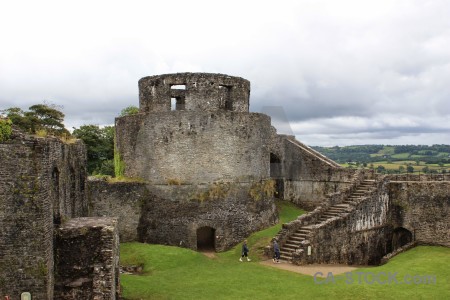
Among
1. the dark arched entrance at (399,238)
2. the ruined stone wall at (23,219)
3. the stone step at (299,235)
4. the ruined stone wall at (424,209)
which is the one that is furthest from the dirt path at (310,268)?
the ruined stone wall at (23,219)

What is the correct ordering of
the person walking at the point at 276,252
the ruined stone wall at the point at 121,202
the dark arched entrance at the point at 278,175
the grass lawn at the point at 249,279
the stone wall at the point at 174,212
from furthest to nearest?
the dark arched entrance at the point at 278,175 → the stone wall at the point at 174,212 → the ruined stone wall at the point at 121,202 → the person walking at the point at 276,252 → the grass lawn at the point at 249,279

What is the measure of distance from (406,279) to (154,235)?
13.8 metres

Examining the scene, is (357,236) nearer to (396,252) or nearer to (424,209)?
(396,252)

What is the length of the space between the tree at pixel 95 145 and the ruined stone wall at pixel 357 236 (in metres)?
31.6

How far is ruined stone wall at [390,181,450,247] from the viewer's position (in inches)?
944

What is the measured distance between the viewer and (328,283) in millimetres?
17141

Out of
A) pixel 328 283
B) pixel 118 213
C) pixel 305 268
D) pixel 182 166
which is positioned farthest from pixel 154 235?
pixel 328 283

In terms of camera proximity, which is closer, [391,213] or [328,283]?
[328,283]

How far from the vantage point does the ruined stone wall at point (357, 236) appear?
2183cm

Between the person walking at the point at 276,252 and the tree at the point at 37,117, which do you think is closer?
A: the person walking at the point at 276,252

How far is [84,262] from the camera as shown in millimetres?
13133

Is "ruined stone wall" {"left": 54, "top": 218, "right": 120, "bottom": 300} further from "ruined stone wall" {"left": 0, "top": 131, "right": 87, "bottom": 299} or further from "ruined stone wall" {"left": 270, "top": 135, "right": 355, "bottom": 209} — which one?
"ruined stone wall" {"left": 270, "top": 135, "right": 355, "bottom": 209}

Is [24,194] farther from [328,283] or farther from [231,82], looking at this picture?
[231,82]

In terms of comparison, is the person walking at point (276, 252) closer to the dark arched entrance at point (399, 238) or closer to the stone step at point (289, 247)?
the stone step at point (289, 247)
